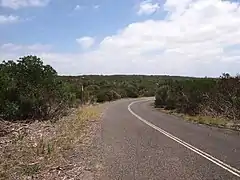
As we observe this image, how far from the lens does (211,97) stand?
34344mm

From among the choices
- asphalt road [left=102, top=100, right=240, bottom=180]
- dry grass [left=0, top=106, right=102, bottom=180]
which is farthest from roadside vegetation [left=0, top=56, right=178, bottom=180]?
asphalt road [left=102, top=100, right=240, bottom=180]

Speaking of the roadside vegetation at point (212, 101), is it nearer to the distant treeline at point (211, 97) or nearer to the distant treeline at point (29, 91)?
the distant treeline at point (211, 97)

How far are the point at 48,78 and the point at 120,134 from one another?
1338cm

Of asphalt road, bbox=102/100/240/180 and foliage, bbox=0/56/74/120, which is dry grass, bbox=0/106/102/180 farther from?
foliage, bbox=0/56/74/120

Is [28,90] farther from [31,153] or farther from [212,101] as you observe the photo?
[31,153]

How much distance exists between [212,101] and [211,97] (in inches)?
21.1

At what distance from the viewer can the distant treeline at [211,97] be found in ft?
99.0

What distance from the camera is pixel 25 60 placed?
31.9 metres

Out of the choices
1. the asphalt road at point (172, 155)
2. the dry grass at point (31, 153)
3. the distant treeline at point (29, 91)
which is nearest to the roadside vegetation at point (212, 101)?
the asphalt road at point (172, 155)

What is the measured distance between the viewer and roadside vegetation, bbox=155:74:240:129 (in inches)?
1123

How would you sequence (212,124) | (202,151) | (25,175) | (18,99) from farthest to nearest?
(18,99)
(212,124)
(202,151)
(25,175)

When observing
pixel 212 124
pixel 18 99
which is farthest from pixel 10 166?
pixel 18 99

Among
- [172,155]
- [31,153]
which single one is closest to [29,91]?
[31,153]

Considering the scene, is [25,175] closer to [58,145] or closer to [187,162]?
[187,162]
